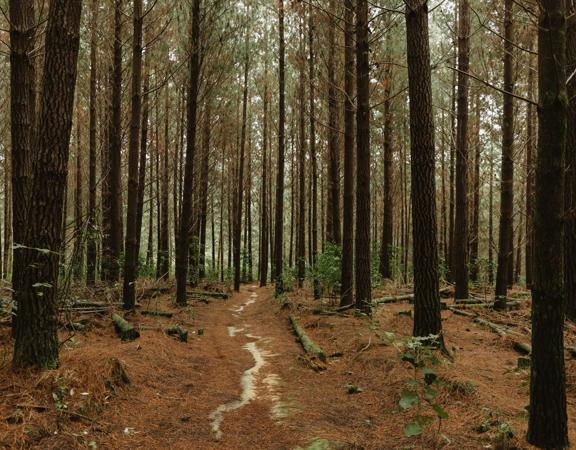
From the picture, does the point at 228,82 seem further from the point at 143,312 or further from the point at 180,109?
the point at 143,312

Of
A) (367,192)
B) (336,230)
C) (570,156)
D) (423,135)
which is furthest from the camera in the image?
(336,230)

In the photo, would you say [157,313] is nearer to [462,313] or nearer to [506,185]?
[462,313]

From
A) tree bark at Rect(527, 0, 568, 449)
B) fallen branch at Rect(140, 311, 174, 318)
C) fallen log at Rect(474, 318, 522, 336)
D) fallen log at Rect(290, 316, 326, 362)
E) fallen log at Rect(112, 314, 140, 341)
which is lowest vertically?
fallen log at Rect(290, 316, 326, 362)

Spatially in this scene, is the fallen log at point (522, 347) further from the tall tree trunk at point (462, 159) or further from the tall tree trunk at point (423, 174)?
the tall tree trunk at point (462, 159)

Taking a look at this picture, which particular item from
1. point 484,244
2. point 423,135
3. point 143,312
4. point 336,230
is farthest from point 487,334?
point 484,244

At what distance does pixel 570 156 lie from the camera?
6.34 m

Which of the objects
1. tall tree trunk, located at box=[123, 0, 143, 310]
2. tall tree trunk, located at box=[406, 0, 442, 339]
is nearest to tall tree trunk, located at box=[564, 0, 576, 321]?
tall tree trunk, located at box=[406, 0, 442, 339]

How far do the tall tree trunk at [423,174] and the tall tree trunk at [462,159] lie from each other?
4954mm

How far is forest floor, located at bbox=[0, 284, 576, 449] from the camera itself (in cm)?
347

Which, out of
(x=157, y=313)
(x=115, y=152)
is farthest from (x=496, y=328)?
(x=115, y=152)

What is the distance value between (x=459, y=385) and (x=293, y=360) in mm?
2551

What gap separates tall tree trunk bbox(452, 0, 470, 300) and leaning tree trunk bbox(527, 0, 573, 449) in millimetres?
7087

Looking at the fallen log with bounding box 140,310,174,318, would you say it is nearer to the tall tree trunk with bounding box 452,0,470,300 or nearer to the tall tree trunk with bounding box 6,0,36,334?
the tall tree trunk with bounding box 6,0,36,334

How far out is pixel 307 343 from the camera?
23.2 ft
